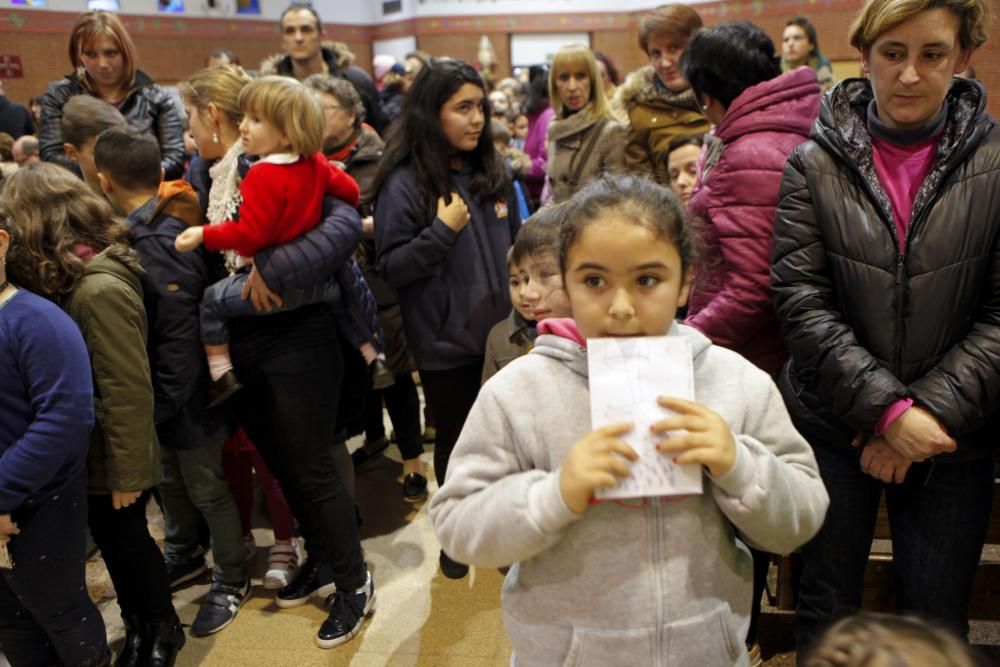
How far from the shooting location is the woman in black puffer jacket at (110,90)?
347 cm

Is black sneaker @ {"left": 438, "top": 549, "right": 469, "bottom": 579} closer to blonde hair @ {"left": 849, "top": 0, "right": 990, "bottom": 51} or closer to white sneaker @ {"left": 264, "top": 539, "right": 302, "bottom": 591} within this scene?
white sneaker @ {"left": 264, "top": 539, "right": 302, "bottom": 591}

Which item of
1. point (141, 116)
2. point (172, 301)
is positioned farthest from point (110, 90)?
point (172, 301)

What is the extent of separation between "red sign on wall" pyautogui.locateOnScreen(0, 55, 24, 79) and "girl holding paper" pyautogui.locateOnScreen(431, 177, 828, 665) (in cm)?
943

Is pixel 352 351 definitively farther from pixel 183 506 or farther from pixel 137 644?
pixel 137 644

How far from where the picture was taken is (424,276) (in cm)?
263

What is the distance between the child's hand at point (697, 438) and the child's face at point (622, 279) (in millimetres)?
134

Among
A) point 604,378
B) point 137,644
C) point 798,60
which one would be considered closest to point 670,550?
point 604,378

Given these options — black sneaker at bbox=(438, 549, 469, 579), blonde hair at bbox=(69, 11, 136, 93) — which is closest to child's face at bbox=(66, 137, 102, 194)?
blonde hair at bbox=(69, 11, 136, 93)

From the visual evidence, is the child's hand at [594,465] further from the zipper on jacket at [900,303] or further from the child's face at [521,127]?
the child's face at [521,127]

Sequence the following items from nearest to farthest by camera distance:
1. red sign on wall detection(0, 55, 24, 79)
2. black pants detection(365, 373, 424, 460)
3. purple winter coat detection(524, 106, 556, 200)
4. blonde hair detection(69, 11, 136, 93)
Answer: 1. blonde hair detection(69, 11, 136, 93)
2. black pants detection(365, 373, 424, 460)
3. purple winter coat detection(524, 106, 556, 200)
4. red sign on wall detection(0, 55, 24, 79)

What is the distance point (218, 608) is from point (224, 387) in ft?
2.83

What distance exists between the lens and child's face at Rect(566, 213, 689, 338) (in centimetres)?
113

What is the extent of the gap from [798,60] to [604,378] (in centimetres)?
494

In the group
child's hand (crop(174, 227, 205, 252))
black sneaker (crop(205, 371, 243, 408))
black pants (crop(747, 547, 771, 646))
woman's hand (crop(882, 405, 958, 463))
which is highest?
child's hand (crop(174, 227, 205, 252))
